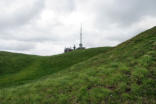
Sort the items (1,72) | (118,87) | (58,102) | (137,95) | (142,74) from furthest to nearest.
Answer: (1,72) < (142,74) < (118,87) < (58,102) < (137,95)

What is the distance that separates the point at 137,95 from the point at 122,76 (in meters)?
2.21

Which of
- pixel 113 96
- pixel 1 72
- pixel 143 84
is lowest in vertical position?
pixel 1 72

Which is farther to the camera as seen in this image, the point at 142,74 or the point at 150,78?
the point at 142,74

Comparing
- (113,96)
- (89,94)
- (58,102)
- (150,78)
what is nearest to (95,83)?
(89,94)

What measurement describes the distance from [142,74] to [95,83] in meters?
3.67

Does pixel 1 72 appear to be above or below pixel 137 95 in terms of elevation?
below

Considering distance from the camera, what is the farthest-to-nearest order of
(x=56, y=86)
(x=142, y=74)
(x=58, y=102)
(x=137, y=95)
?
1. (x=56, y=86)
2. (x=142, y=74)
3. (x=58, y=102)
4. (x=137, y=95)

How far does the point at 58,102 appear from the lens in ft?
21.9

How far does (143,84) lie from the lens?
22.6 feet

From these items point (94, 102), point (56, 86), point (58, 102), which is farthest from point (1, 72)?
point (94, 102)

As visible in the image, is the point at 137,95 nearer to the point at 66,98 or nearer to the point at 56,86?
the point at 66,98

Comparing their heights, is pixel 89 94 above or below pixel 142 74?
below

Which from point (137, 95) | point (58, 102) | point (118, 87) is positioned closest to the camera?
point (137, 95)

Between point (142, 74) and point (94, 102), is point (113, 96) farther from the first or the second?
point (142, 74)
